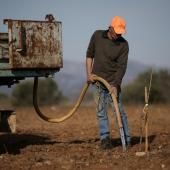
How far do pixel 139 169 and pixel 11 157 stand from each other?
2144 millimetres

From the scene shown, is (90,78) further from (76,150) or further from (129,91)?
(129,91)

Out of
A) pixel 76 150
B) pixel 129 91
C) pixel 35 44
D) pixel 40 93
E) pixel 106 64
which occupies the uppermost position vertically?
pixel 35 44

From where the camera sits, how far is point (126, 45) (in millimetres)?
10547

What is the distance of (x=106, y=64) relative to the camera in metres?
10.5

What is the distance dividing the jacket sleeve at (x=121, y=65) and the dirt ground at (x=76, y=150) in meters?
1.08

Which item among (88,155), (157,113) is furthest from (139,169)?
(157,113)

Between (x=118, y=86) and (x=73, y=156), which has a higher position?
(x=118, y=86)

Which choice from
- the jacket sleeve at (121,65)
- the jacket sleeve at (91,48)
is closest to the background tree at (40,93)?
the jacket sleeve at (91,48)

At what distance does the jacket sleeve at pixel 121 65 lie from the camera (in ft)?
34.2

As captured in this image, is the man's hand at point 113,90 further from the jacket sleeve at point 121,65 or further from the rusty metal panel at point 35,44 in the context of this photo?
the rusty metal panel at point 35,44

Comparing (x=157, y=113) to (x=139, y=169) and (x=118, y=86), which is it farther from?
(x=139, y=169)

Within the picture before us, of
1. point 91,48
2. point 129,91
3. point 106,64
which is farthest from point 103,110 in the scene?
point 129,91

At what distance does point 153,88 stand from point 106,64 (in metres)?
24.0

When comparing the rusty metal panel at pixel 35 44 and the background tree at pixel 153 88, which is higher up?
the rusty metal panel at pixel 35 44
